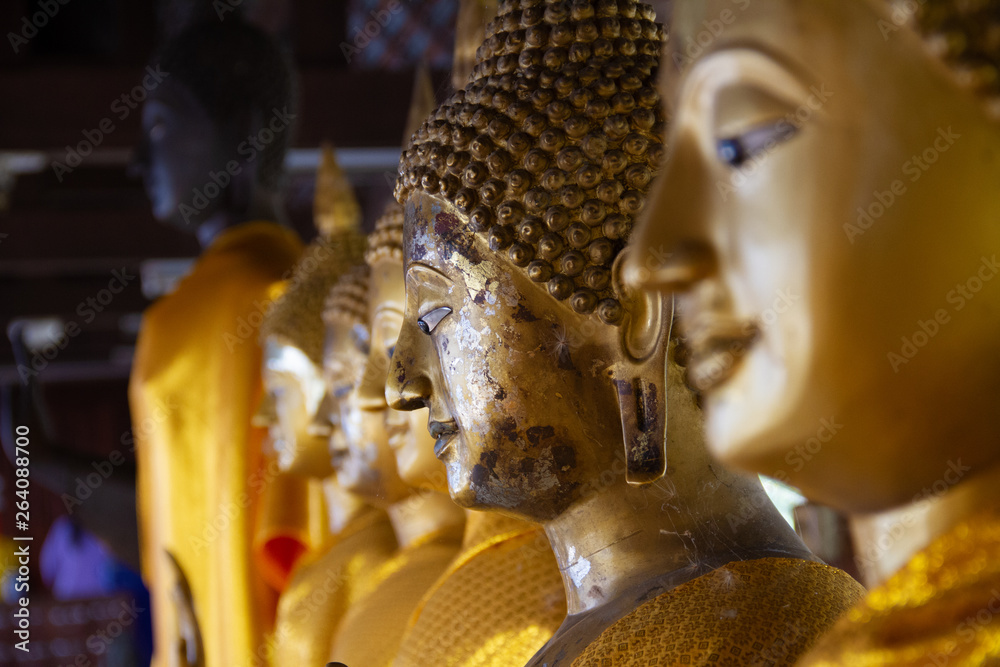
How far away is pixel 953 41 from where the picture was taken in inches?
31.4

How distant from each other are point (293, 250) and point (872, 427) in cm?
283

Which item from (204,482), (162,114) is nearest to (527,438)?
(204,482)

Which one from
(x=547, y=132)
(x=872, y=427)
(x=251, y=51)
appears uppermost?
(x=872, y=427)

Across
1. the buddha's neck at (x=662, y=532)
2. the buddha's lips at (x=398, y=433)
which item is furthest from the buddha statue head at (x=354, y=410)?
the buddha's neck at (x=662, y=532)

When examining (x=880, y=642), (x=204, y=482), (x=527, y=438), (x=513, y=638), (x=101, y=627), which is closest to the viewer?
(x=880, y=642)

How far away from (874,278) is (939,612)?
24 cm

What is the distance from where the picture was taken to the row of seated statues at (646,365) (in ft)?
2.72

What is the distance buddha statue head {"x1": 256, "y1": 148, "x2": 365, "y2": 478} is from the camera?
2820mm

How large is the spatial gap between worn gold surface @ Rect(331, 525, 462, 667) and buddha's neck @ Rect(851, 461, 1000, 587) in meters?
1.30

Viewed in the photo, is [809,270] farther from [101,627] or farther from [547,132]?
[101,627]
